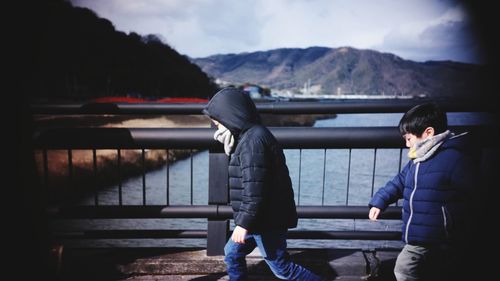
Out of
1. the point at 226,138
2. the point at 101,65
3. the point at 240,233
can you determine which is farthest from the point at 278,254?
the point at 101,65

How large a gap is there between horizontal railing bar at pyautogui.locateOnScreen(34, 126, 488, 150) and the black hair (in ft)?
0.84

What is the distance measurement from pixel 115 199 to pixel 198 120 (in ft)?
77.3

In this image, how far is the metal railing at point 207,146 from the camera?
2232 mm

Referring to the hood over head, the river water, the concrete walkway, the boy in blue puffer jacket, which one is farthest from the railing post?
the river water

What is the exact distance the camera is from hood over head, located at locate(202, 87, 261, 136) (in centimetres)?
192

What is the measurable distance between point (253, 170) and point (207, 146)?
0.53 meters

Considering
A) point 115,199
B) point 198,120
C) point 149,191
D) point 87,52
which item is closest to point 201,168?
point 149,191

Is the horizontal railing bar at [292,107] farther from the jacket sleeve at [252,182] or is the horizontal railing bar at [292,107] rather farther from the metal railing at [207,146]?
the jacket sleeve at [252,182]

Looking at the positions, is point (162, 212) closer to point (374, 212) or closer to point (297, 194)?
point (374, 212)

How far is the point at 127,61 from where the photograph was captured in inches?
3051

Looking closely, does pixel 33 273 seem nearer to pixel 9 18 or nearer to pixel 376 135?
pixel 9 18

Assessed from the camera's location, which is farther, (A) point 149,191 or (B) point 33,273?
(A) point 149,191

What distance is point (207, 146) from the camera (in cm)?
229

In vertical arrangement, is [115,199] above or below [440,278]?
below
